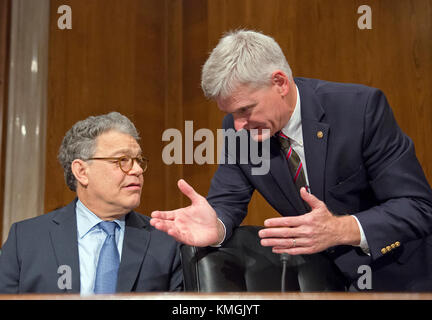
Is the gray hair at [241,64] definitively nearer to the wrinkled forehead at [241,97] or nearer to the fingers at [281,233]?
the wrinkled forehead at [241,97]

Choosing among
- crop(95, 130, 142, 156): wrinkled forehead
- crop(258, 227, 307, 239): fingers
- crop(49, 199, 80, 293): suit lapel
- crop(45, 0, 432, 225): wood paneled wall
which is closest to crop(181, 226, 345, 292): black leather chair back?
crop(258, 227, 307, 239): fingers

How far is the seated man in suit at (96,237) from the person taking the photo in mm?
1701

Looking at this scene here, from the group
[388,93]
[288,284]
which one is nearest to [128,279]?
[288,284]

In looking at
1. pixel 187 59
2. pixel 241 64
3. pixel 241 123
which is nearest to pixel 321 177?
pixel 241 123

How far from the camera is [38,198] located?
299 cm

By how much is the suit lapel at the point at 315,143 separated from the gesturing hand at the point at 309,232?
0.72ft

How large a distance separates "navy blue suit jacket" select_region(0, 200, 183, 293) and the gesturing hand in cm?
45

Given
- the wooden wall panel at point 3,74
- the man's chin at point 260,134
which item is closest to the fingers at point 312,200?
the man's chin at point 260,134

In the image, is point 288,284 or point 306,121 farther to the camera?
point 306,121

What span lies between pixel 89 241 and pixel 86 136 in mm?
407

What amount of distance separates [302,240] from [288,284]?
0.53 ft

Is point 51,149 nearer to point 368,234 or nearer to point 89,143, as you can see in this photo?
point 89,143

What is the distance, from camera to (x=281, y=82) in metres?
1.74
